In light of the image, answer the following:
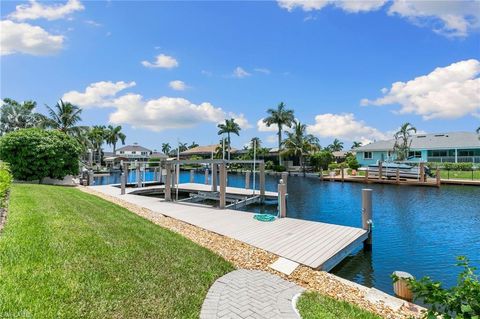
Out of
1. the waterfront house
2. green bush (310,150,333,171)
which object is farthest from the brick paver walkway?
green bush (310,150,333,171)

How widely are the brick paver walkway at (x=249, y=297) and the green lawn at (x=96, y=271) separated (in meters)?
0.20

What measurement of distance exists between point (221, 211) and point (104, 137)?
73662 mm

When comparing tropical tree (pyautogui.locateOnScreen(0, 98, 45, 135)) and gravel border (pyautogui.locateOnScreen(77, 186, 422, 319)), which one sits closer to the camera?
gravel border (pyautogui.locateOnScreen(77, 186, 422, 319))

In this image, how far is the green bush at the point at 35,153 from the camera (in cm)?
2188

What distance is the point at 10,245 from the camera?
17.1 ft

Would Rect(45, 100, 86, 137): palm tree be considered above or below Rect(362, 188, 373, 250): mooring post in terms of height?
above

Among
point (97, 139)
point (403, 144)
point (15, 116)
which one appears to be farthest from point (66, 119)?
point (403, 144)

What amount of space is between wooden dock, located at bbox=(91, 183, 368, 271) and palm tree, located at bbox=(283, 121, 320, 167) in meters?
36.9

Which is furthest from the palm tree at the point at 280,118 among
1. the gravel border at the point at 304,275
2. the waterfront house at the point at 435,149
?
the gravel border at the point at 304,275

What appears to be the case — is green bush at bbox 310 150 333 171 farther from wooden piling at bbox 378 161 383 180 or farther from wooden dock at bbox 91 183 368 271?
wooden dock at bbox 91 183 368 271

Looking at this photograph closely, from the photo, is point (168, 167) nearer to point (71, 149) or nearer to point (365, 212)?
point (365, 212)

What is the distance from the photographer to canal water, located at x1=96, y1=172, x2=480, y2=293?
8.27m

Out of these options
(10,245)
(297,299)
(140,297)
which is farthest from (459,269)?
(10,245)

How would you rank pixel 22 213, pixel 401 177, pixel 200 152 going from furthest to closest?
pixel 200 152 → pixel 401 177 → pixel 22 213
